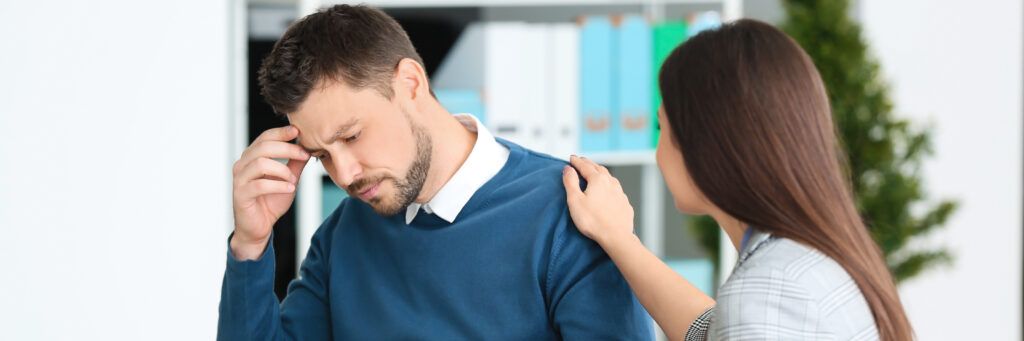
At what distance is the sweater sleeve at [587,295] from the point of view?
1310 mm

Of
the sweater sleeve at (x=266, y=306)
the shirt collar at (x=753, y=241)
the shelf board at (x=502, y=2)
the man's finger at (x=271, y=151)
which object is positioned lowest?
the sweater sleeve at (x=266, y=306)

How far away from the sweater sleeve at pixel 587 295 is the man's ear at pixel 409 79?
28 centimetres

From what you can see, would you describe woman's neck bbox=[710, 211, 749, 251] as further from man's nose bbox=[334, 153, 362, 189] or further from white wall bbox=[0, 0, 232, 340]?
white wall bbox=[0, 0, 232, 340]

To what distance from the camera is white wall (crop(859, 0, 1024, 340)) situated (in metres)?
4.00

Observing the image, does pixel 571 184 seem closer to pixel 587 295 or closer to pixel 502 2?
pixel 587 295

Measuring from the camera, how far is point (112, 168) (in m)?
2.36

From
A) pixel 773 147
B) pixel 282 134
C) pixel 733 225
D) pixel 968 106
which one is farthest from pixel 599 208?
pixel 968 106

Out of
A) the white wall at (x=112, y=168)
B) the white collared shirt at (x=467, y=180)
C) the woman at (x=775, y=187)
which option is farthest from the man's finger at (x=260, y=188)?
the white wall at (x=112, y=168)

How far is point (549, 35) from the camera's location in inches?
114

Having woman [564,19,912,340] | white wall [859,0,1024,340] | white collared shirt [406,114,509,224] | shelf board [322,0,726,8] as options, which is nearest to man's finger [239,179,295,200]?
white collared shirt [406,114,509,224]

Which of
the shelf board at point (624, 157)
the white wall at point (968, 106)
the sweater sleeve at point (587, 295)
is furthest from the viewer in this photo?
the white wall at point (968, 106)

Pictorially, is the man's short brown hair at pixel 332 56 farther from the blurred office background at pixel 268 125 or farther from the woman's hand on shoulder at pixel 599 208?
the blurred office background at pixel 268 125

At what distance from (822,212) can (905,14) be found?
3223 millimetres

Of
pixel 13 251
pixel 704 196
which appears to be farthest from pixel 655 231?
pixel 704 196
